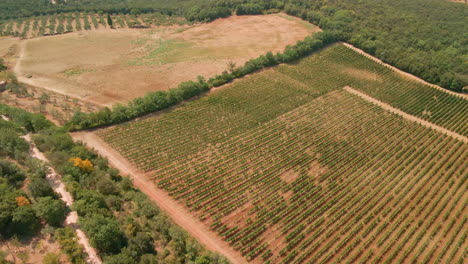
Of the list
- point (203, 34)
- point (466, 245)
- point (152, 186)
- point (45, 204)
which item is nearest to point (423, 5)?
point (203, 34)

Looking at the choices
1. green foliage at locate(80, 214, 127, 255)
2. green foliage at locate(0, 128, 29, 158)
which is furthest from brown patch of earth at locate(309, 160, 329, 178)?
green foliage at locate(0, 128, 29, 158)

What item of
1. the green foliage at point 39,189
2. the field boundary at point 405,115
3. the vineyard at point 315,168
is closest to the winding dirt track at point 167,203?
the vineyard at point 315,168

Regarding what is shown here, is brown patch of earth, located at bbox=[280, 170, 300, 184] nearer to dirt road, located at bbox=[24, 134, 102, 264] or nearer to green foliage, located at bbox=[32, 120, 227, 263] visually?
green foliage, located at bbox=[32, 120, 227, 263]

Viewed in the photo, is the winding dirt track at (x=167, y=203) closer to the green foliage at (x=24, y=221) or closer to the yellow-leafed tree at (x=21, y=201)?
the green foliage at (x=24, y=221)

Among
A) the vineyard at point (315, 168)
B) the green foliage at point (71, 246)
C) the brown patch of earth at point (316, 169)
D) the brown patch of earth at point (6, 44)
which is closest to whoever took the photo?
the green foliage at point (71, 246)

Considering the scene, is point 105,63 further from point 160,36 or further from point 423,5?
point 423,5

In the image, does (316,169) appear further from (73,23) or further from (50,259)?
(73,23)

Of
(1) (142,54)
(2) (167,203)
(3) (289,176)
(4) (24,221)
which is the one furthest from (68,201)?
(1) (142,54)
